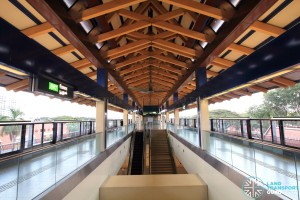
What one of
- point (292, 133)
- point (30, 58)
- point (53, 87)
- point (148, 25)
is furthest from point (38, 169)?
point (292, 133)

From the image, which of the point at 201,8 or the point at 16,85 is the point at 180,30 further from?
the point at 16,85

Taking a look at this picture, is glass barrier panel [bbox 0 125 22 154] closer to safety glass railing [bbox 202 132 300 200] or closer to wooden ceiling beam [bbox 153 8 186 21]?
wooden ceiling beam [bbox 153 8 186 21]

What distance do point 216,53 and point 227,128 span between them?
5.92m

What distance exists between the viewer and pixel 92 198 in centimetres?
502

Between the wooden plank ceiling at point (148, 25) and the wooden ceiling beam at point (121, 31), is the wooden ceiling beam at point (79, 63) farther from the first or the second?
the wooden ceiling beam at point (121, 31)

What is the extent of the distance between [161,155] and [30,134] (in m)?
9.65

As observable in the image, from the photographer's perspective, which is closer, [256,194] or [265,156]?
[256,194]

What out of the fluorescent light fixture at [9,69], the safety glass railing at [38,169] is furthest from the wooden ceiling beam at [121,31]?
the safety glass railing at [38,169]

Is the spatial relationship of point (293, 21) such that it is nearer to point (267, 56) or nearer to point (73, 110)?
point (267, 56)

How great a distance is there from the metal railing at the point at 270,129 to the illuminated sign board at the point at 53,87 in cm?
699

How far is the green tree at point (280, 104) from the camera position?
1791cm

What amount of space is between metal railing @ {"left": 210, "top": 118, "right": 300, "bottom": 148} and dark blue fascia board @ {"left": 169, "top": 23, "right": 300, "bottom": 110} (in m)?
2.65

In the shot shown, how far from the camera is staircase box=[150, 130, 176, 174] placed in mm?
12320

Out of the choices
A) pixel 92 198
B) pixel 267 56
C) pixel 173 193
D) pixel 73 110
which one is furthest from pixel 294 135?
pixel 73 110
